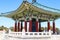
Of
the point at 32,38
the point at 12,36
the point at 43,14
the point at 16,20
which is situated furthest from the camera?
the point at 16,20

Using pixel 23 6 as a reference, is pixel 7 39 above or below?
below

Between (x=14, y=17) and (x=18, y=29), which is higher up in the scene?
(x=14, y=17)

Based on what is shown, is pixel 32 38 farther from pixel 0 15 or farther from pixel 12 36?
pixel 0 15

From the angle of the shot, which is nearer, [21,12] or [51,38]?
[51,38]

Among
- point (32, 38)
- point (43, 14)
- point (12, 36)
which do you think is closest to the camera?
point (32, 38)

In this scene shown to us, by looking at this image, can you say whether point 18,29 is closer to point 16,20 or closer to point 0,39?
point 16,20

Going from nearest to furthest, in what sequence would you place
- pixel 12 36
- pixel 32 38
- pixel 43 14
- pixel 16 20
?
pixel 32 38 → pixel 12 36 → pixel 43 14 → pixel 16 20

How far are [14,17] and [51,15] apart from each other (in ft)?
18.6

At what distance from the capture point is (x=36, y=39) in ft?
51.3

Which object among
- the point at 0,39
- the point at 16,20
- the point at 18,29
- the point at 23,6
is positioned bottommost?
the point at 0,39

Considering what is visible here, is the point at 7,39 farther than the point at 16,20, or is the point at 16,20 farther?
the point at 16,20

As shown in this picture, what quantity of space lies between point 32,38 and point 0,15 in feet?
30.3

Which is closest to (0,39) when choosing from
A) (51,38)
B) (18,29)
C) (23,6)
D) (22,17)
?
(18,29)

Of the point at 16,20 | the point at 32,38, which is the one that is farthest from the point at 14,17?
the point at 32,38
